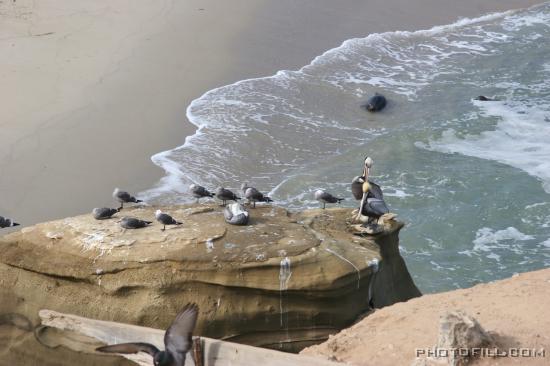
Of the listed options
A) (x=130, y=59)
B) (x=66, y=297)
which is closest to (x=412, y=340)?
(x=66, y=297)

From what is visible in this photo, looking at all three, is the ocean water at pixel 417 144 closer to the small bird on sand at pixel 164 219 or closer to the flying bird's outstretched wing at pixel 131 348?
the small bird on sand at pixel 164 219

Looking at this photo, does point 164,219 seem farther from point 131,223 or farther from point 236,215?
point 236,215

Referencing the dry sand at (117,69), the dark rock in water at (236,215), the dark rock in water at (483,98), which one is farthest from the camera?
the dark rock in water at (483,98)

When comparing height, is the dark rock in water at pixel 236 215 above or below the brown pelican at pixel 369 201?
above

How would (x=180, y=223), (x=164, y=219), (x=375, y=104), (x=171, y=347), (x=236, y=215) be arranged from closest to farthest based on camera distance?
(x=171, y=347) → (x=164, y=219) → (x=180, y=223) → (x=236, y=215) → (x=375, y=104)

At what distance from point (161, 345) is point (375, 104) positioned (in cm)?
1211

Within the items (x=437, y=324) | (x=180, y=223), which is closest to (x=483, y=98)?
(x=180, y=223)

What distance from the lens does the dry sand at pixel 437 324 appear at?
725 cm

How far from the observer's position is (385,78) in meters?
20.5

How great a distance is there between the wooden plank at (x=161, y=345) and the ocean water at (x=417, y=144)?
5.54 metres

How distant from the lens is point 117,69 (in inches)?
679

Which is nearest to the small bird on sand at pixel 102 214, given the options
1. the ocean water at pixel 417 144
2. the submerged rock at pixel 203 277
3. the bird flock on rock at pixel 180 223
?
the bird flock on rock at pixel 180 223

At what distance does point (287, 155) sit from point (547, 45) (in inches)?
455

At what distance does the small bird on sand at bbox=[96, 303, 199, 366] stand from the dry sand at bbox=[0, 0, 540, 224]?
6.00 m
